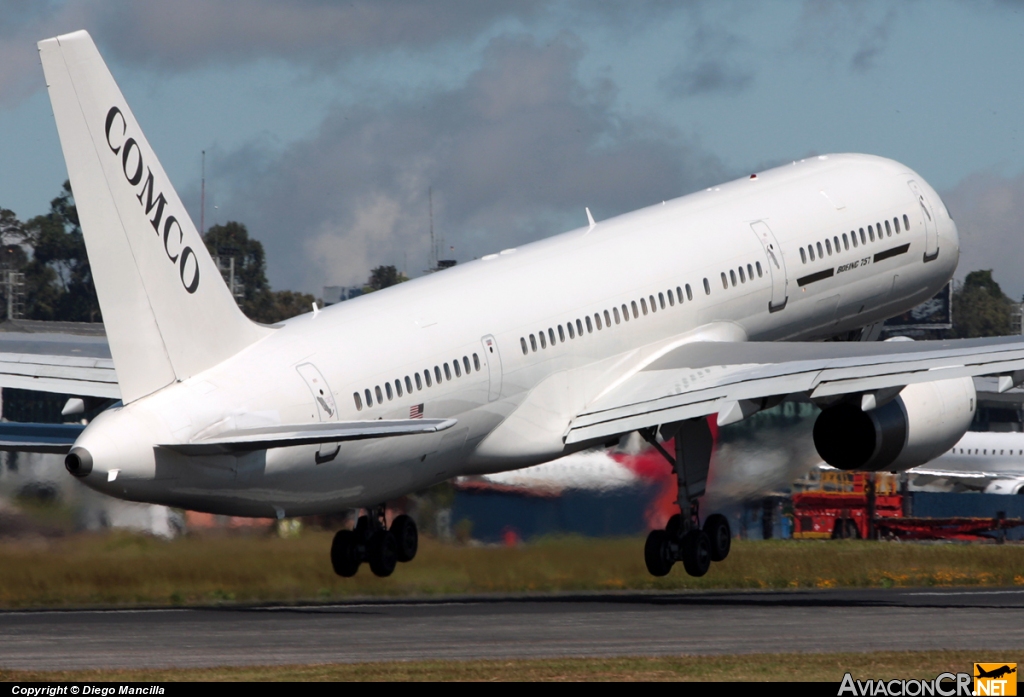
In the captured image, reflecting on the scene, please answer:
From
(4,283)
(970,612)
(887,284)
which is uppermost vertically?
(4,283)

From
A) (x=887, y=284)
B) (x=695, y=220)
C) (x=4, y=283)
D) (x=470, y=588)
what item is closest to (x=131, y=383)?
(x=470, y=588)

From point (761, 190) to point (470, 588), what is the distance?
424 inches

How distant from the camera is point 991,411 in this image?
404 ft

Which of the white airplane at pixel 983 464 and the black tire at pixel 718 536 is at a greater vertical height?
the white airplane at pixel 983 464

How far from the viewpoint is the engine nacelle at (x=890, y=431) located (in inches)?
1358

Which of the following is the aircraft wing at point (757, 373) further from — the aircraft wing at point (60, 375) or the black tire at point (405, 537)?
the aircraft wing at point (60, 375)

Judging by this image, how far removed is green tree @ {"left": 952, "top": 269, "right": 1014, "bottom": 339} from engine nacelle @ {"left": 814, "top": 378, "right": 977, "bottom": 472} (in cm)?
13281

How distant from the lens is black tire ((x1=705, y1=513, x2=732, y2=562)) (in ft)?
116

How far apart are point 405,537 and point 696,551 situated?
229 inches

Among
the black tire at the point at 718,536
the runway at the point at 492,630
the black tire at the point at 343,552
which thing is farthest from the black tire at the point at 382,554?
the black tire at the point at 718,536

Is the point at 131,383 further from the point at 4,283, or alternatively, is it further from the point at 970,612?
the point at 4,283

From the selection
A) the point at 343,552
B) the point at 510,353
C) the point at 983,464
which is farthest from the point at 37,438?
the point at 983,464

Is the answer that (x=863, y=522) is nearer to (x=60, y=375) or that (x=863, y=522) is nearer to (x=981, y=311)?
(x=60, y=375)

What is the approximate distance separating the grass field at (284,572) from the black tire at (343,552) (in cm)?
97
